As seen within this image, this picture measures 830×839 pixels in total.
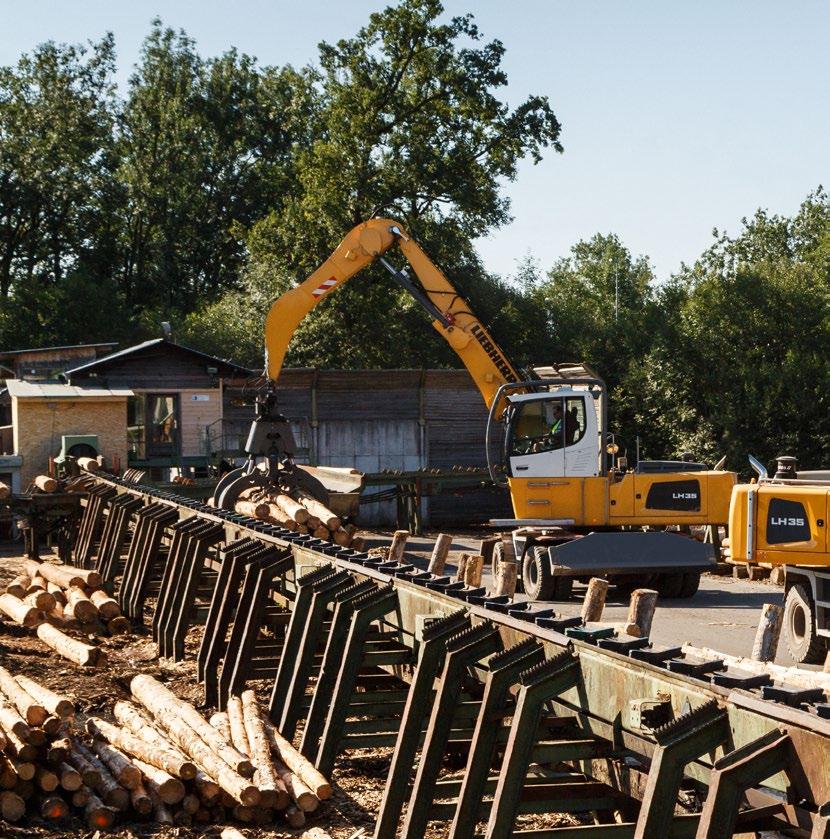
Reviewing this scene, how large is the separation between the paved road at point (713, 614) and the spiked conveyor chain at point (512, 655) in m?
7.94

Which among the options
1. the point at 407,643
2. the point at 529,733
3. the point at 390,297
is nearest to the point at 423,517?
the point at 390,297

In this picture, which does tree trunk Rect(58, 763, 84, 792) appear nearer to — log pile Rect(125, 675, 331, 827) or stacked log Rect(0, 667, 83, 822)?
stacked log Rect(0, 667, 83, 822)

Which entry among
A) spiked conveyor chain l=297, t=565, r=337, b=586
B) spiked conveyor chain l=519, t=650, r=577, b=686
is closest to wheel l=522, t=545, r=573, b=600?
spiked conveyor chain l=297, t=565, r=337, b=586

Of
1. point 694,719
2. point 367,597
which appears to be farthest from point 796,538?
point 694,719

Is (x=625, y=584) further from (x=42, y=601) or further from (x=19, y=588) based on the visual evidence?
(x=19, y=588)

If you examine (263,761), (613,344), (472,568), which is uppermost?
(613,344)

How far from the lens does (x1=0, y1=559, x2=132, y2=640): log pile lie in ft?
53.4

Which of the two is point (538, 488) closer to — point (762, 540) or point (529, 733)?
point (762, 540)

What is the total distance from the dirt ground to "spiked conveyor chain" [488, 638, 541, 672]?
5.69ft

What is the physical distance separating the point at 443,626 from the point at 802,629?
7.89m

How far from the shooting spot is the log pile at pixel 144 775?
856 centimetres

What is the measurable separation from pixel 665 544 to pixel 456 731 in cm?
1047

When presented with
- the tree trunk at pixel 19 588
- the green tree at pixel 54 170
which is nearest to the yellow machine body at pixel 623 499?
the tree trunk at pixel 19 588

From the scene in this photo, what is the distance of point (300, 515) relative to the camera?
63.2 ft
